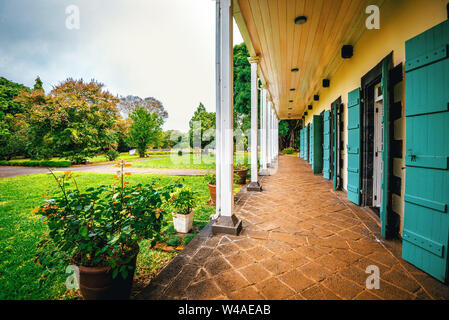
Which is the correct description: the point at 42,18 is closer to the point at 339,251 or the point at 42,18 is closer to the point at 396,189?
the point at 339,251

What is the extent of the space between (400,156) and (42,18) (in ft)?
17.4

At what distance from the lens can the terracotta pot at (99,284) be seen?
1.46 meters

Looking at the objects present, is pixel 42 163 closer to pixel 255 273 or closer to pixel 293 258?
pixel 255 273

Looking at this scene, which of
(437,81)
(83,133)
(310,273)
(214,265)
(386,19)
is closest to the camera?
(437,81)

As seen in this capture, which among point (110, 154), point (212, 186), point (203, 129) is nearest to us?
point (212, 186)

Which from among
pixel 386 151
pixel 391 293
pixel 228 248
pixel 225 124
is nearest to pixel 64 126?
pixel 225 124

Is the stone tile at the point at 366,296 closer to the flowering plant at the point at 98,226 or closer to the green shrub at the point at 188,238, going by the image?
the flowering plant at the point at 98,226

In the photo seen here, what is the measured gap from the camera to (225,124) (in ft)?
9.23

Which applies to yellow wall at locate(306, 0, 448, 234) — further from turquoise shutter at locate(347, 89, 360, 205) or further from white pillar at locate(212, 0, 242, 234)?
white pillar at locate(212, 0, 242, 234)

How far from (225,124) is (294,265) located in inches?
72.8

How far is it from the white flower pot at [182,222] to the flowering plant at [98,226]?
Answer: 116cm
